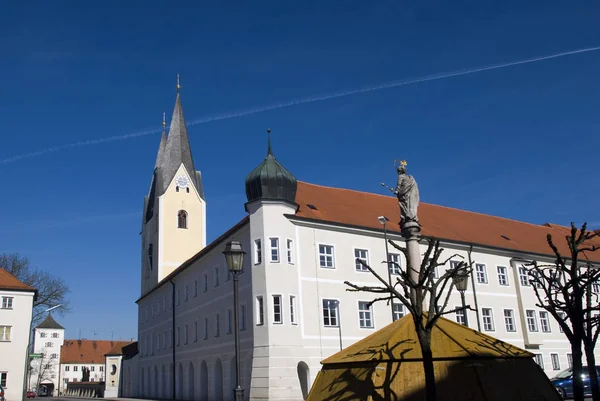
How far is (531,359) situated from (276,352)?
17.2 metres

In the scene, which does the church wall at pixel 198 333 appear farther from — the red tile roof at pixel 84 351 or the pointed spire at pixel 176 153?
the red tile roof at pixel 84 351

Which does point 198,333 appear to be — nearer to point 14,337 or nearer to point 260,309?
point 260,309

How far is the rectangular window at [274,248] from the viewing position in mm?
31828

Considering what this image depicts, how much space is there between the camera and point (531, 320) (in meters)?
41.4

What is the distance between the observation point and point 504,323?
132ft

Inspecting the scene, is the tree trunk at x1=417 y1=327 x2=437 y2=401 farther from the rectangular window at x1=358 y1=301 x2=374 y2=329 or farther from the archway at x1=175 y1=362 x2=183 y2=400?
the archway at x1=175 y1=362 x2=183 y2=400

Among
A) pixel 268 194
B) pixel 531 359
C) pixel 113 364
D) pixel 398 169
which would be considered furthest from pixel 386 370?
pixel 113 364

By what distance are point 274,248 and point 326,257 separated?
339 centimetres

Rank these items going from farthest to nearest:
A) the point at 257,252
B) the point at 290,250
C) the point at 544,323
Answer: the point at 544,323, the point at 290,250, the point at 257,252

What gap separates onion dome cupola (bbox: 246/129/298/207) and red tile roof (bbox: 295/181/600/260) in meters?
1.57

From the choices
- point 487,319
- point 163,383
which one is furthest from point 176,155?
point 487,319

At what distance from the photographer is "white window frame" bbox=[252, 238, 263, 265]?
3197cm

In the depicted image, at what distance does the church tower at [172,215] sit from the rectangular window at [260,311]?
29.9m

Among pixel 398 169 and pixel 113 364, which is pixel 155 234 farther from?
pixel 398 169
